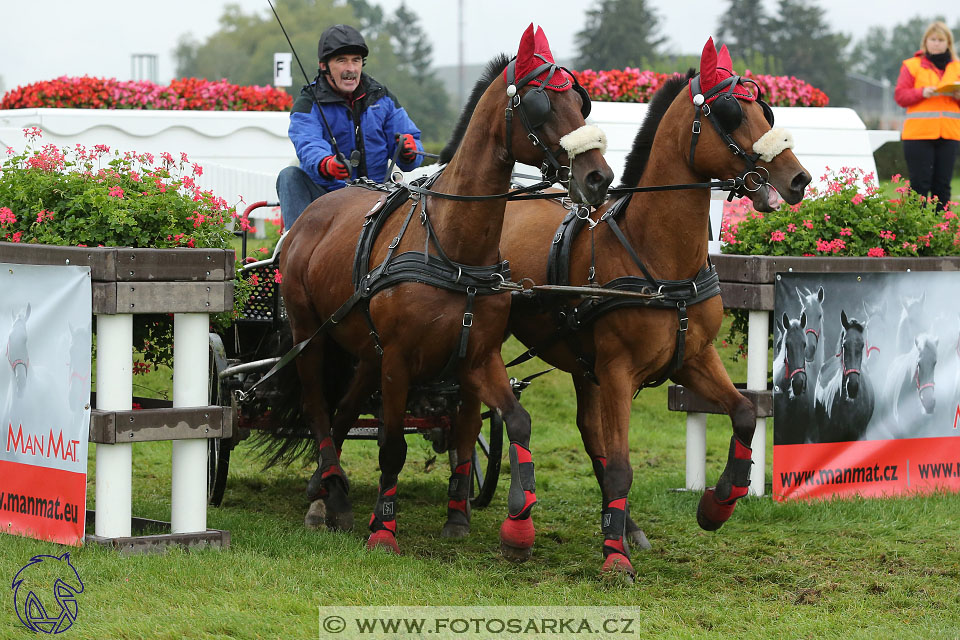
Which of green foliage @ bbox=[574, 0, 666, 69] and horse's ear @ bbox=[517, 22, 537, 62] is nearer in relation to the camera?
horse's ear @ bbox=[517, 22, 537, 62]

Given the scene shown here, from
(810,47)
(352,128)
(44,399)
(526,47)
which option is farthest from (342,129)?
(810,47)

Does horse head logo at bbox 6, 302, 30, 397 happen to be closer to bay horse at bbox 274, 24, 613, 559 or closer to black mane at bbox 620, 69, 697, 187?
bay horse at bbox 274, 24, 613, 559

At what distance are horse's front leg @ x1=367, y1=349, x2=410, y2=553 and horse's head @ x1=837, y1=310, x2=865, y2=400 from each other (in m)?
2.63

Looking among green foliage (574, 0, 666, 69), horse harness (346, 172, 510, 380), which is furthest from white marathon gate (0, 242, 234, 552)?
green foliage (574, 0, 666, 69)

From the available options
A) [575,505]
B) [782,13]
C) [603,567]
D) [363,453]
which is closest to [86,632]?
[603,567]

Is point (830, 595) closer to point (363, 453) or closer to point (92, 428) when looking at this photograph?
point (92, 428)

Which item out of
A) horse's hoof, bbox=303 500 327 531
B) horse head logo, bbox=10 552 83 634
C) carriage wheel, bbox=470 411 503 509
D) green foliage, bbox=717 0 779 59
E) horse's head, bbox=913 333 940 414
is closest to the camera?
horse head logo, bbox=10 552 83 634

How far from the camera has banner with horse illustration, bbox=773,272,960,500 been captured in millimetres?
6672

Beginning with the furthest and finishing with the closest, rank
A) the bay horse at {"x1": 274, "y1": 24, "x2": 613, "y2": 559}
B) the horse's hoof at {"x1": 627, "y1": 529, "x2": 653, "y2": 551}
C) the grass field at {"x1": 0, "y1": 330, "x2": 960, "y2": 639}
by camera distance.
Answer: the horse's hoof at {"x1": 627, "y1": 529, "x2": 653, "y2": 551}
the bay horse at {"x1": 274, "y1": 24, "x2": 613, "y2": 559}
the grass field at {"x1": 0, "y1": 330, "x2": 960, "y2": 639}

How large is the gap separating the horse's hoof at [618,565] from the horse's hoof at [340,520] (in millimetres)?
1632

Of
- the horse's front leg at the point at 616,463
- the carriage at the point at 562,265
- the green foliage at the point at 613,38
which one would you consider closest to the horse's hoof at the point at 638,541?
the carriage at the point at 562,265

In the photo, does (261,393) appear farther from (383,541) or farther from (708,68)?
(708,68)

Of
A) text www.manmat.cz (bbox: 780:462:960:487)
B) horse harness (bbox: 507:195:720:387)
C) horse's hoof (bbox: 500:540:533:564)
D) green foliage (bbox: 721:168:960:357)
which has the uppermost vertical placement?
green foliage (bbox: 721:168:960:357)

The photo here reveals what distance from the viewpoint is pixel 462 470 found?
6199 millimetres
